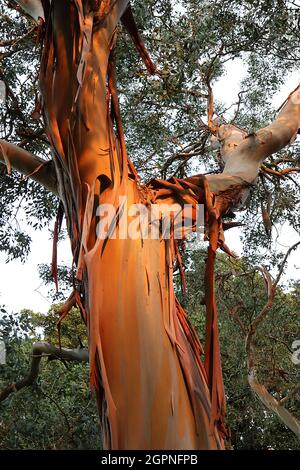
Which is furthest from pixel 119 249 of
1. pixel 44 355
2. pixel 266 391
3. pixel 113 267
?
pixel 266 391

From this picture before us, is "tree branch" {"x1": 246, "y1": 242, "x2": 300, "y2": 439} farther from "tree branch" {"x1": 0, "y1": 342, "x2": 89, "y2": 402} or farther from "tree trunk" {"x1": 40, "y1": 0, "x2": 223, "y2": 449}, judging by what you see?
"tree trunk" {"x1": 40, "y1": 0, "x2": 223, "y2": 449}

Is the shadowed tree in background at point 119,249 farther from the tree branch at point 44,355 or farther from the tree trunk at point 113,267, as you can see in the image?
the tree branch at point 44,355

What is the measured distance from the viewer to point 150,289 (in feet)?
7.55

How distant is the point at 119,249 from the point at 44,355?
2145 mm

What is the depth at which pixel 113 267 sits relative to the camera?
2311mm

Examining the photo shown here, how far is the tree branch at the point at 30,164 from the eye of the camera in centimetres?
296

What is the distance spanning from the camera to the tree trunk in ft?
6.72

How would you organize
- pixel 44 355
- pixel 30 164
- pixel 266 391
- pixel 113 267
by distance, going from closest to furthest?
1. pixel 113 267
2. pixel 30 164
3. pixel 44 355
4. pixel 266 391

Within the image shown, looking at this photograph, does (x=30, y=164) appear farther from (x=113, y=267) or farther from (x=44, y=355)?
(x=44, y=355)

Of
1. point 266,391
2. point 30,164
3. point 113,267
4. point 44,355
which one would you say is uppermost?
point 30,164

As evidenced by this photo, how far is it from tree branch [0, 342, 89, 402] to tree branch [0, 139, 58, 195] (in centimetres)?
101

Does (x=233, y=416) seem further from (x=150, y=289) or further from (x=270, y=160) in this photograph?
(x=150, y=289)

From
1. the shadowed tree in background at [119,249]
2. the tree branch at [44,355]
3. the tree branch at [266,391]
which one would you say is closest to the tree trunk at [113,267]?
the shadowed tree in background at [119,249]

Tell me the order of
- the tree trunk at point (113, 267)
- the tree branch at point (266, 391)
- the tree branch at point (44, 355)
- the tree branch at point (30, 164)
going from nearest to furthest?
the tree trunk at point (113, 267) < the tree branch at point (30, 164) < the tree branch at point (44, 355) < the tree branch at point (266, 391)
